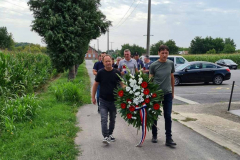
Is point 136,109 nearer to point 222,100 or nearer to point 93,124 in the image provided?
point 93,124

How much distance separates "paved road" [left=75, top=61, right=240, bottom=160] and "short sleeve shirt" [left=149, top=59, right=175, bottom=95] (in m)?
1.12

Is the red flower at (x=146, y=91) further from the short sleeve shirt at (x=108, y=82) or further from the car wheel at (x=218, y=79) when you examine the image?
the car wheel at (x=218, y=79)

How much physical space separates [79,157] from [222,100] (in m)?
8.15

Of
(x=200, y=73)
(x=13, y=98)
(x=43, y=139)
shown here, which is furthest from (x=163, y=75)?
(x=200, y=73)

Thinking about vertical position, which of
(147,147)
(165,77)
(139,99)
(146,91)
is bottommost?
(147,147)

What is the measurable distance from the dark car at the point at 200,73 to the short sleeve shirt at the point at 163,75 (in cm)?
1115

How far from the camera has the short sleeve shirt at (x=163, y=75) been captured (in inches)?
193

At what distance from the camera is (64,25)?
52.1ft

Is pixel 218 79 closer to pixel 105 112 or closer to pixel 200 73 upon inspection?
pixel 200 73

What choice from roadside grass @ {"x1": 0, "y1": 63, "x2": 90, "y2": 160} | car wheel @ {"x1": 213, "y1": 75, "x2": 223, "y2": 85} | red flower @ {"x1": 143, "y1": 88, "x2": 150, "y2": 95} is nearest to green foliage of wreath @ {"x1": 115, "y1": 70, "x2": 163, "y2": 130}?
red flower @ {"x1": 143, "y1": 88, "x2": 150, "y2": 95}

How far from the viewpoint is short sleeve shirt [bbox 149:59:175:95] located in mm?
4898

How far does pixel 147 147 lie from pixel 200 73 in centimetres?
1206

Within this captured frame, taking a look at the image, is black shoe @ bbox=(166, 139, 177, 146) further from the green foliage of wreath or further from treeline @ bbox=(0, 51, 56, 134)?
treeline @ bbox=(0, 51, 56, 134)

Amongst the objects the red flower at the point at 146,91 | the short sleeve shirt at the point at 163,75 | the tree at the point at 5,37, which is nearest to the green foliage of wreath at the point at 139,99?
the red flower at the point at 146,91
